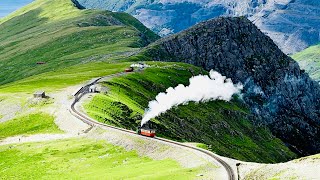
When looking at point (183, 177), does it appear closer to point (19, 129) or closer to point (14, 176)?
point (14, 176)

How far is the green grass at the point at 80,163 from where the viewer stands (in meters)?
68.4

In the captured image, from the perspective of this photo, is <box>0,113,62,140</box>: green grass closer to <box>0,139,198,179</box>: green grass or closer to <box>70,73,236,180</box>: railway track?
<box>70,73,236,180</box>: railway track

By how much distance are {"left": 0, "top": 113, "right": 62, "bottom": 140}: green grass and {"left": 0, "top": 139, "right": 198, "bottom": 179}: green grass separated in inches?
491

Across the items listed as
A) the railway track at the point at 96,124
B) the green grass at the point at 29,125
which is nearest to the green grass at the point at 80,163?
the railway track at the point at 96,124

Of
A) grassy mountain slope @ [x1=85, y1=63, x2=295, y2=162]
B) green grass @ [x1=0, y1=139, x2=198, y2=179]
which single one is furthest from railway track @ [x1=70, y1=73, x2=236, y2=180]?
green grass @ [x1=0, y1=139, x2=198, y2=179]

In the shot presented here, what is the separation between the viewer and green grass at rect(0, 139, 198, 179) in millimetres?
68375

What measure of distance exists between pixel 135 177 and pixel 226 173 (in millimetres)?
13196

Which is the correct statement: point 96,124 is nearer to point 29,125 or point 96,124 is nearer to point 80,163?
point 29,125

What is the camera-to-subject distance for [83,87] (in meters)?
158

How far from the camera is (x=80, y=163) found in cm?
7938

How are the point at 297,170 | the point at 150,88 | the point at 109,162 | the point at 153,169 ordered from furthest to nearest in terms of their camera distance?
the point at 150,88 → the point at 109,162 → the point at 153,169 → the point at 297,170

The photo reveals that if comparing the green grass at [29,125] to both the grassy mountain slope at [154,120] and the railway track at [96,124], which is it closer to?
the railway track at [96,124]

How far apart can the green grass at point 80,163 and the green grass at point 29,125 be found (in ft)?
40.9

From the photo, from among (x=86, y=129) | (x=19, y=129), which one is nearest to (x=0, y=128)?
(x=19, y=129)
